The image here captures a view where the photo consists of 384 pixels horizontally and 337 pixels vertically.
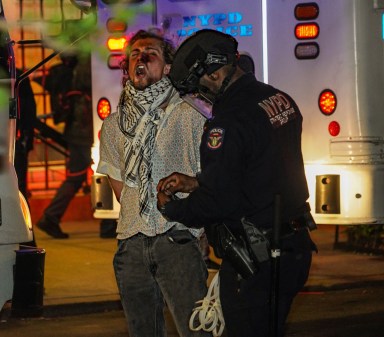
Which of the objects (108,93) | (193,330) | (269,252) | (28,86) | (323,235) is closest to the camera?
(269,252)

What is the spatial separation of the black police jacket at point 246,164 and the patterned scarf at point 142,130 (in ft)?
2.27

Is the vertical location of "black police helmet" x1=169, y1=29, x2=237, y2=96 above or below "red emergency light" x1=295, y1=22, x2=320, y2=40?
below

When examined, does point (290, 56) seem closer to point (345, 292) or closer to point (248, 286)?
point (345, 292)

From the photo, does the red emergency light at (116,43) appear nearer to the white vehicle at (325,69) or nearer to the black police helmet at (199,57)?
the white vehicle at (325,69)

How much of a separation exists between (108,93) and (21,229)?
4522 mm

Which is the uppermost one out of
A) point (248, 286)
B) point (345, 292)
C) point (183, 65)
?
point (183, 65)

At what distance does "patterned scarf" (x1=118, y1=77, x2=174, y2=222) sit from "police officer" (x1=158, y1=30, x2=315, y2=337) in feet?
2.06

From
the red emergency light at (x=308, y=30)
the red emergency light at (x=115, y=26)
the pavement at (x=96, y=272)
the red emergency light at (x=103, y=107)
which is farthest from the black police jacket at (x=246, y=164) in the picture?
the red emergency light at (x=103, y=107)

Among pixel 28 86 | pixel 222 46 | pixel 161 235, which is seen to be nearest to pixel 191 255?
pixel 161 235

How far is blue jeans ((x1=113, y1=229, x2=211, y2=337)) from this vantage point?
18.1 ft

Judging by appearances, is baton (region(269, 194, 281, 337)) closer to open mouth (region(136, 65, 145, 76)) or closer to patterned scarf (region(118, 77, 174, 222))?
patterned scarf (region(118, 77, 174, 222))

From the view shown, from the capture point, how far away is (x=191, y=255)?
5.57m

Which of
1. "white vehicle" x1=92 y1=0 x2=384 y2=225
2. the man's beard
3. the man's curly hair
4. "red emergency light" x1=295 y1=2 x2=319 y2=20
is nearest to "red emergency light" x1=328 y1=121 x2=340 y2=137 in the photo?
"white vehicle" x1=92 y1=0 x2=384 y2=225

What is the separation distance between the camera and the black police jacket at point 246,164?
4.74 meters
